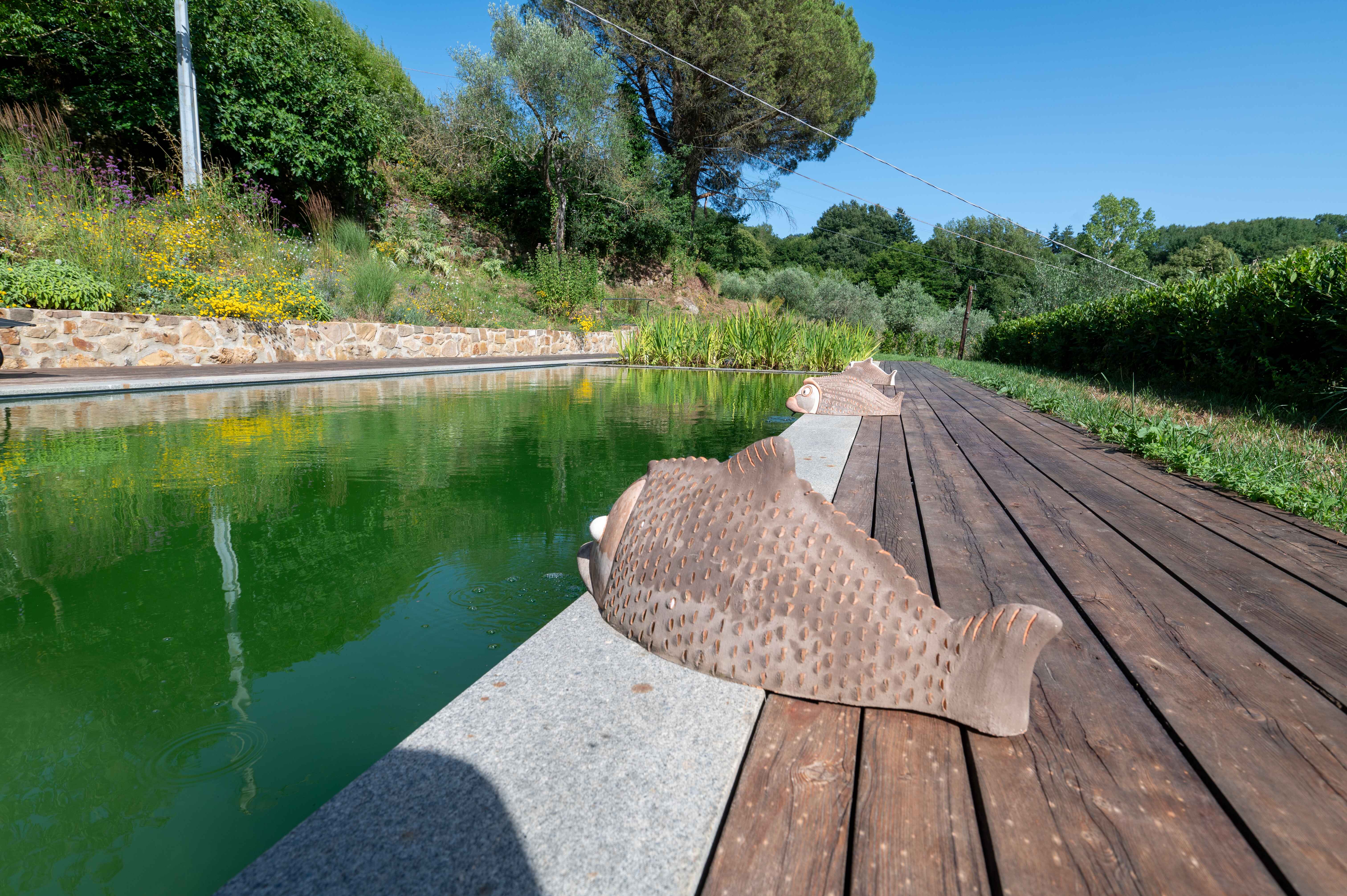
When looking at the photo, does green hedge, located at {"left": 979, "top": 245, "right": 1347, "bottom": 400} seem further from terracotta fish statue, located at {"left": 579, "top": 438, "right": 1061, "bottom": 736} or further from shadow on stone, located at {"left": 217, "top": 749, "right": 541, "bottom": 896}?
shadow on stone, located at {"left": 217, "top": 749, "right": 541, "bottom": 896}

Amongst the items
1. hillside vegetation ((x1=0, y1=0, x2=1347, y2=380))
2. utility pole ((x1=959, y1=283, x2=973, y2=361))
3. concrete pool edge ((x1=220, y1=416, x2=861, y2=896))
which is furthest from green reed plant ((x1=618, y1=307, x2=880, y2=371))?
utility pole ((x1=959, y1=283, x2=973, y2=361))

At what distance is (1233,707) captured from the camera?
1.26 meters

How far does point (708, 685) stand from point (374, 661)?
1094 millimetres

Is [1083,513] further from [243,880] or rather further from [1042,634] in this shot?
[243,880]

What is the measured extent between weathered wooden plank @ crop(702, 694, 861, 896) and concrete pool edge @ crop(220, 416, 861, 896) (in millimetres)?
32

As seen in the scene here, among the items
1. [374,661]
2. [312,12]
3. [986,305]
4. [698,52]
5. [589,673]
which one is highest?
[698,52]

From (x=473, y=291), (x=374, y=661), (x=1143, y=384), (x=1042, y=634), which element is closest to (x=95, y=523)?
(x=374, y=661)

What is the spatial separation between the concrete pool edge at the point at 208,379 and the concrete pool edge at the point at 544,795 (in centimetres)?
688

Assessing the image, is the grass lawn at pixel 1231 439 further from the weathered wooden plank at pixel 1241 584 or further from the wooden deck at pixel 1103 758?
the wooden deck at pixel 1103 758

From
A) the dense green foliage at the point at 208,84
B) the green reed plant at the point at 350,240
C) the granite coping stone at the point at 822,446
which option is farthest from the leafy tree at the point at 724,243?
the granite coping stone at the point at 822,446

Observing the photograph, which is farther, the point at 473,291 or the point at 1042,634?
the point at 473,291

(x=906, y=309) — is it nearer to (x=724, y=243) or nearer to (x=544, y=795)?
(x=724, y=243)

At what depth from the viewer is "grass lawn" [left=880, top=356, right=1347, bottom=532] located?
2.89 m

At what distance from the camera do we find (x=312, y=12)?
54.2 feet
